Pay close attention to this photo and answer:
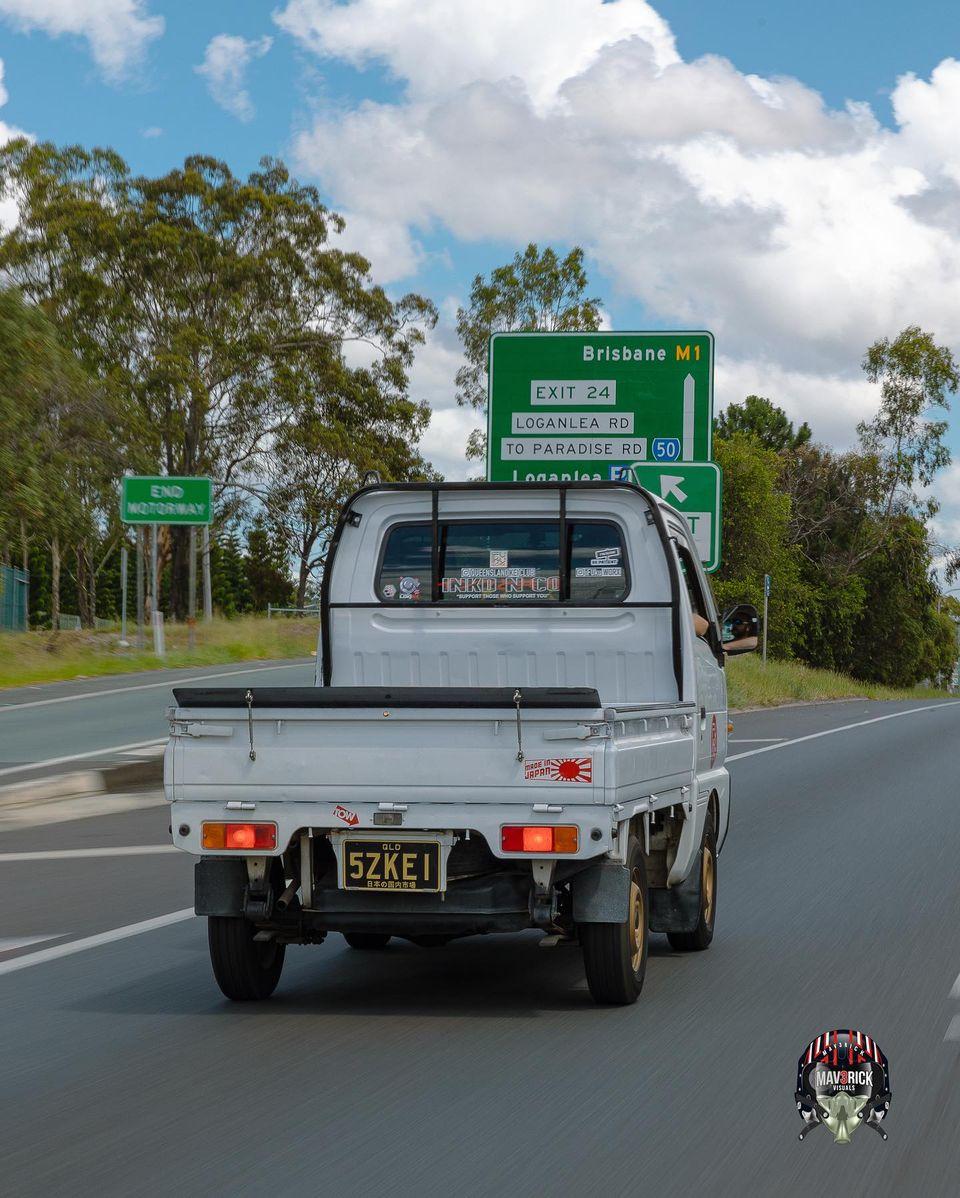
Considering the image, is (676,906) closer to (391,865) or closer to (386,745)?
(391,865)

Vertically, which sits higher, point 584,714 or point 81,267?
point 81,267

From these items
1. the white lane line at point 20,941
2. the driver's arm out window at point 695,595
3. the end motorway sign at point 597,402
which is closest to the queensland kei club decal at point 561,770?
the driver's arm out window at point 695,595

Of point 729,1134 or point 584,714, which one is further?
point 584,714

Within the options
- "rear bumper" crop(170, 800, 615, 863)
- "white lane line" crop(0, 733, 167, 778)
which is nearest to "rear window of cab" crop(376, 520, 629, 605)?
"rear bumper" crop(170, 800, 615, 863)

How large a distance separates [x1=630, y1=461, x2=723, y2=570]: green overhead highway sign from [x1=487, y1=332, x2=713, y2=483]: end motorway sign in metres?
0.23

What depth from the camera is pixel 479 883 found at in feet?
23.1

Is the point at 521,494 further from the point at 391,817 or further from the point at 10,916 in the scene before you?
the point at 10,916

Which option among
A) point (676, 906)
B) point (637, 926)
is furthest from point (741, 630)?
point (637, 926)

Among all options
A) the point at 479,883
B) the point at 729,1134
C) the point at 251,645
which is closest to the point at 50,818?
the point at 479,883

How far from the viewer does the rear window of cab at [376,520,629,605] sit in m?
8.66

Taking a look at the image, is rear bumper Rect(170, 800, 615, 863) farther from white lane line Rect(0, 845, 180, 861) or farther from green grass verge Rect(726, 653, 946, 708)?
green grass verge Rect(726, 653, 946, 708)

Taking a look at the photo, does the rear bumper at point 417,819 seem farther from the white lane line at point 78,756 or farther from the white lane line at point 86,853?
the white lane line at point 78,756

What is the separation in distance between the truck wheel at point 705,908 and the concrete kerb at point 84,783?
8.51m

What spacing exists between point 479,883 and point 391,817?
49 cm
